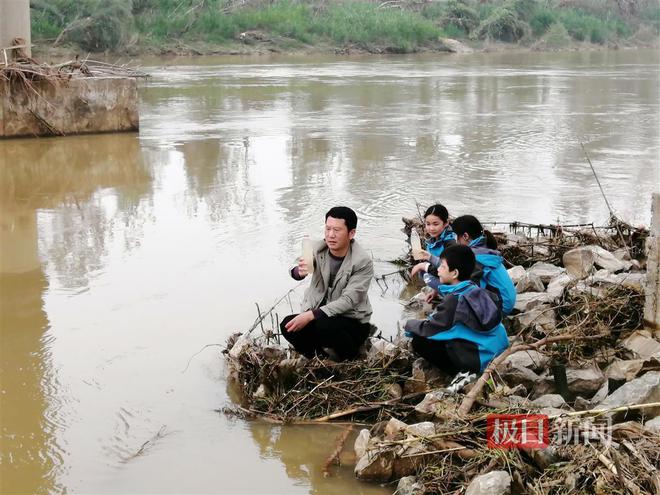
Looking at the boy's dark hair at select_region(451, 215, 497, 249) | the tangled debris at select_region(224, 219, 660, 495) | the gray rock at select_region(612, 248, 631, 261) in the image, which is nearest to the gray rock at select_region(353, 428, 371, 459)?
the tangled debris at select_region(224, 219, 660, 495)

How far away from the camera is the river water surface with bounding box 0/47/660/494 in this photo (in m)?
4.88

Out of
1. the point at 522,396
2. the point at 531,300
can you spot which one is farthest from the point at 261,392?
the point at 531,300

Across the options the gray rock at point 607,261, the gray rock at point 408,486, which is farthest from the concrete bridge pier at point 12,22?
the gray rock at point 408,486

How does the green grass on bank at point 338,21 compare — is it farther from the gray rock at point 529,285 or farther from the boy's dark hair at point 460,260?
the boy's dark hair at point 460,260

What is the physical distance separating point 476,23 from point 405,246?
44.5 metres

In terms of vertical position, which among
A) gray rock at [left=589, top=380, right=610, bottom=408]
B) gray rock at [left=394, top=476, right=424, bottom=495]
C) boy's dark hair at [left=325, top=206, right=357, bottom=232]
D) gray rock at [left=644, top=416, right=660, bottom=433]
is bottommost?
gray rock at [left=394, top=476, right=424, bottom=495]

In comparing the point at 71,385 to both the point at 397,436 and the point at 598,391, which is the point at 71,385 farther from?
the point at 598,391

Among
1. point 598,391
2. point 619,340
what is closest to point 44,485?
point 598,391

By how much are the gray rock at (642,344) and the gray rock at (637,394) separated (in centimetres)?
51

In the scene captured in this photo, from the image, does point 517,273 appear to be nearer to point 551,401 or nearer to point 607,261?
point 607,261

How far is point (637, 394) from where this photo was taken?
4543 mm

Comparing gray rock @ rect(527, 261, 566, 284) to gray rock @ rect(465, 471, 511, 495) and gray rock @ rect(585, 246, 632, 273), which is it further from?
gray rock @ rect(465, 471, 511, 495)

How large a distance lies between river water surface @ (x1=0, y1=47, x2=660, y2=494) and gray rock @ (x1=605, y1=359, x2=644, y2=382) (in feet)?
4.75

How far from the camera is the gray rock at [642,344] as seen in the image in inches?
206
